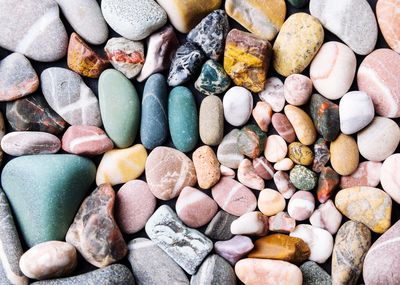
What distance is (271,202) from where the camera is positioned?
840mm

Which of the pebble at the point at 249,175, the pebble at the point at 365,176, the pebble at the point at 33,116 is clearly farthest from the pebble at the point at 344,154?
the pebble at the point at 33,116

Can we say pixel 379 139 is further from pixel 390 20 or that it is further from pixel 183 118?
pixel 183 118

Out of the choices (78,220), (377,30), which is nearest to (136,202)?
(78,220)

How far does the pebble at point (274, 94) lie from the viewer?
33.0 inches

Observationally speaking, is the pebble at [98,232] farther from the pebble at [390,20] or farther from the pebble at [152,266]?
the pebble at [390,20]

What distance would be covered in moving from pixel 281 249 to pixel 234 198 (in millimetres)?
111

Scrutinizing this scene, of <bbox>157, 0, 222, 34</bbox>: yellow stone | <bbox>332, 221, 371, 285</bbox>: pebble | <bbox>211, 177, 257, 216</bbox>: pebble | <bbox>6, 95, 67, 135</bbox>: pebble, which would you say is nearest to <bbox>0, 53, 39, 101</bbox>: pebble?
<bbox>6, 95, 67, 135</bbox>: pebble

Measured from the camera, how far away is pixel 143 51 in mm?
842

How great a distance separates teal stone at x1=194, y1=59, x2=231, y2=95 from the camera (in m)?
0.82

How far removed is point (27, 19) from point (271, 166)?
46 cm

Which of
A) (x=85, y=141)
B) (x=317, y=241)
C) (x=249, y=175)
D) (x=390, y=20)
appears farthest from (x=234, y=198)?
(x=390, y=20)

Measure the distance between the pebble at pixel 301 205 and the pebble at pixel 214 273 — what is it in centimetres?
14

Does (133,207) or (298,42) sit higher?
(298,42)

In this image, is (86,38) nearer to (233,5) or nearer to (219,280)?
(233,5)
